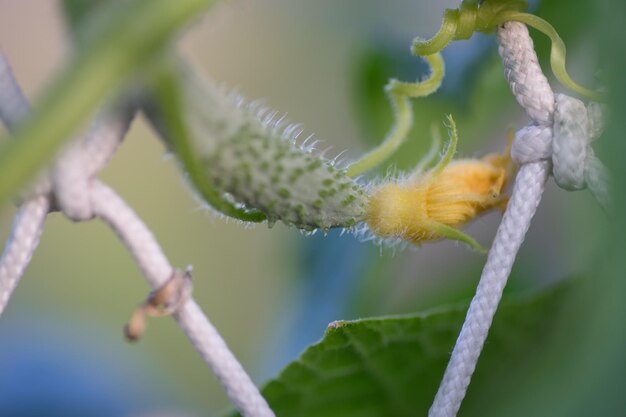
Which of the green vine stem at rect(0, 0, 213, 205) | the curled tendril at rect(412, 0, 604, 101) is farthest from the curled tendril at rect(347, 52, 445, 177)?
the green vine stem at rect(0, 0, 213, 205)

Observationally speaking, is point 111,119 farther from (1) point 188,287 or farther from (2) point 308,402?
(2) point 308,402

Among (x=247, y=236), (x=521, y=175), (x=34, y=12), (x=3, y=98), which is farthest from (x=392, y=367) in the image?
(x=34, y=12)

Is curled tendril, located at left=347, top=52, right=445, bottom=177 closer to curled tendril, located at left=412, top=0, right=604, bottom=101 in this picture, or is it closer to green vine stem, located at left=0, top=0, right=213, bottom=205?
curled tendril, located at left=412, top=0, right=604, bottom=101

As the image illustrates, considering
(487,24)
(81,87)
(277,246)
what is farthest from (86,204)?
(277,246)

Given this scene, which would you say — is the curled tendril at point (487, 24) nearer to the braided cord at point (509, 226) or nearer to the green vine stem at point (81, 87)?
the braided cord at point (509, 226)

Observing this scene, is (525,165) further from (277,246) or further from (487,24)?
(277,246)

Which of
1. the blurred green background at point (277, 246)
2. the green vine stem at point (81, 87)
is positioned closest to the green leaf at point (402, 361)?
the blurred green background at point (277, 246)
